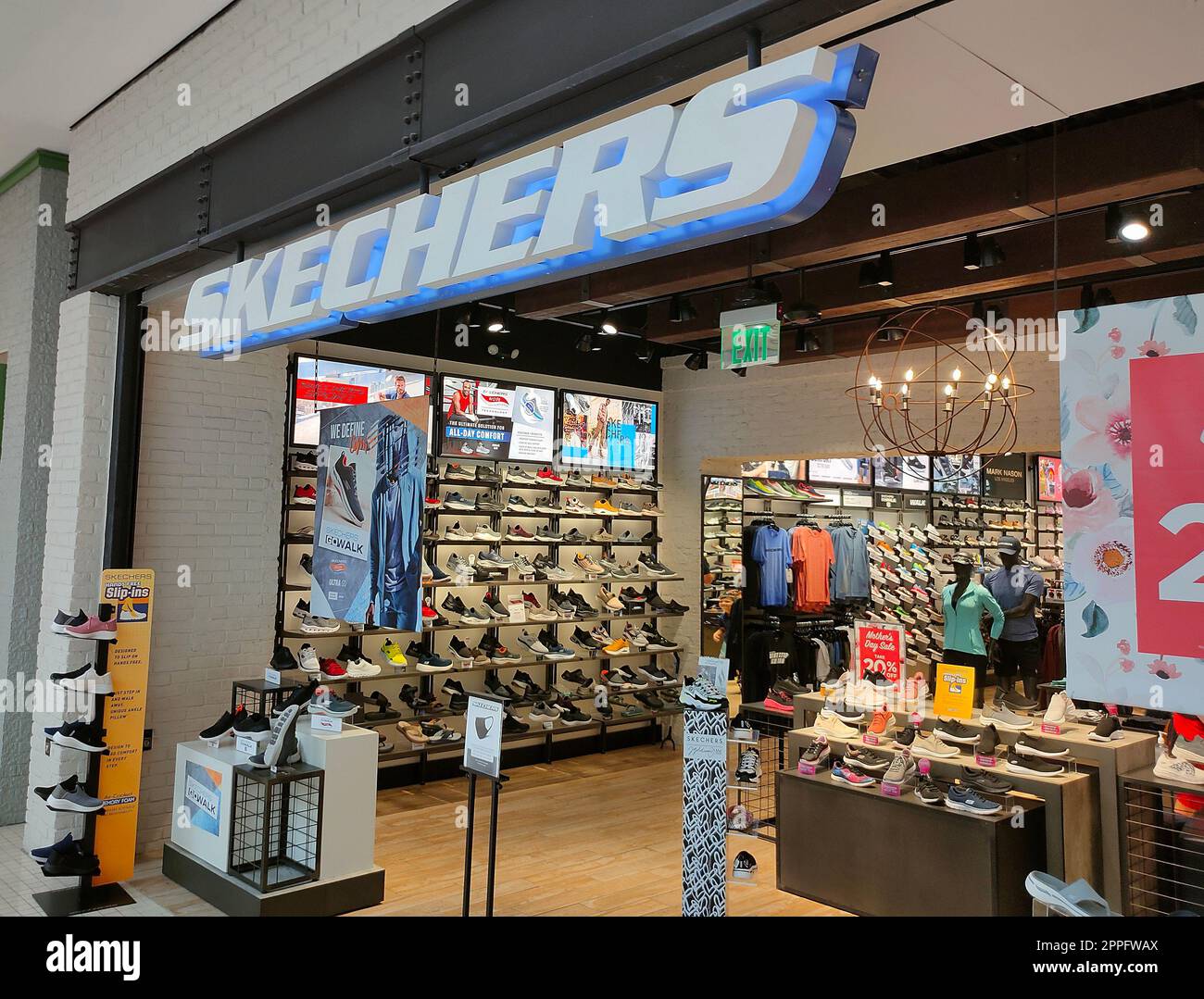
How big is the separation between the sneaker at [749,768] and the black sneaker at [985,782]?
1.08m

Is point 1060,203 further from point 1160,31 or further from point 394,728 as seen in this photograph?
point 394,728

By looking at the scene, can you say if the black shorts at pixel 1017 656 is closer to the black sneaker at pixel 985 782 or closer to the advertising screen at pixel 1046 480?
the black sneaker at pixel 985 782

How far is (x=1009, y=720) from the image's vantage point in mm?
4559

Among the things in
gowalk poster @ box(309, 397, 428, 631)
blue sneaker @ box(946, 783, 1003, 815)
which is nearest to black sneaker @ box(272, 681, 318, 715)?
gowalk poster @ box(309, 397, 428, 631)

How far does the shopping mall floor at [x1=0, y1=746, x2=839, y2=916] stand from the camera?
445cm

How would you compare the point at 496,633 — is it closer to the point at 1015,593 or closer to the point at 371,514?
the point at 371,514

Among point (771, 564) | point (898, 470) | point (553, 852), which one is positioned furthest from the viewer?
point (898, 470)

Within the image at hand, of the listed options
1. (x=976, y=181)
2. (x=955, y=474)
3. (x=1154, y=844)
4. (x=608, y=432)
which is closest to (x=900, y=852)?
(x=1154, y=844)

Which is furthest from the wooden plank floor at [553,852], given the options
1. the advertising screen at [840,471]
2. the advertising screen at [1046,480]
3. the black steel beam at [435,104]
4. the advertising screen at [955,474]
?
the advertising screen at [1046,480]

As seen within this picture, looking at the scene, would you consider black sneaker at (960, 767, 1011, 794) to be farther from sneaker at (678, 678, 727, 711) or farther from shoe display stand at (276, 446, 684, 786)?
shoe display stand at (276, 446, 684, 786)

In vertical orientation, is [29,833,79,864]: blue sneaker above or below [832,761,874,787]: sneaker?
below

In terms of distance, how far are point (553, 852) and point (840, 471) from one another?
7093 mm

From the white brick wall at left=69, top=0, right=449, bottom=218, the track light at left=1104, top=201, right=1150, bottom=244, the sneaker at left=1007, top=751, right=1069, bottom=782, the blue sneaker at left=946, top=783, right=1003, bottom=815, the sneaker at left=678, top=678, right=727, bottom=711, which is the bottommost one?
the blue sneaker at left=946, top=783, right=1003, bottom=815

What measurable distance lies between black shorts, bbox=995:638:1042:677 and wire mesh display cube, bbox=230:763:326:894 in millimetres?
6901
